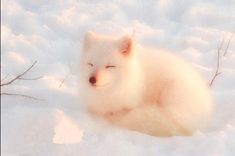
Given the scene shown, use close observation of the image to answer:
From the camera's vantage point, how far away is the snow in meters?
3.41

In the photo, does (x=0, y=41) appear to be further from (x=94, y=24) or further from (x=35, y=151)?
(x=35, y=151)

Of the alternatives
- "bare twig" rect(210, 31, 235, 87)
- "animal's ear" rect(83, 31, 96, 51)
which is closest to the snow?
"bare twig" rect(210, 31, 235, 87)

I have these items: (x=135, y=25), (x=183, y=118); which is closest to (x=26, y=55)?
(x=135, y=25)

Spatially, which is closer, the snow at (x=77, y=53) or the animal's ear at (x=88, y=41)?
the snow at (x=77, y=53)

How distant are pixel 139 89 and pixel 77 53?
1.47 metres

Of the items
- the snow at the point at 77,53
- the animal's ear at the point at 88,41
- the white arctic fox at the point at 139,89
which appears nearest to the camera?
the snow at the point at 77,53

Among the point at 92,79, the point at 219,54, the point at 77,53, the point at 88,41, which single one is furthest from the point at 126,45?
the point at 219,54

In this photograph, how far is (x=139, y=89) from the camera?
3.90 meters

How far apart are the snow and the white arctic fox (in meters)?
0.14

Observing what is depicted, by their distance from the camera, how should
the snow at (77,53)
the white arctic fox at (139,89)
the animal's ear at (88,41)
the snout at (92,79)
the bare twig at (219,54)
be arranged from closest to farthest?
the snow at (77,53)
the snout at (92,79)
the white arctic fox at (139,89)
the animal's ear at (88,41)
the bare twig at (219,54)

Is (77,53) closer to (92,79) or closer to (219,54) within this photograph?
(219,54)

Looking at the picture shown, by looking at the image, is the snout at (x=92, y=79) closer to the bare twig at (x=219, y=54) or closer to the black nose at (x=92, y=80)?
the black nose at (x=92, y=80)

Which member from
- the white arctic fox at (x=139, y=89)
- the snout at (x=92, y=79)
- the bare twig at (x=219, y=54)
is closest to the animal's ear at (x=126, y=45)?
the white arctic fox at (x=139, y=89)

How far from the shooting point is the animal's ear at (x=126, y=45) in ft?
12.4
